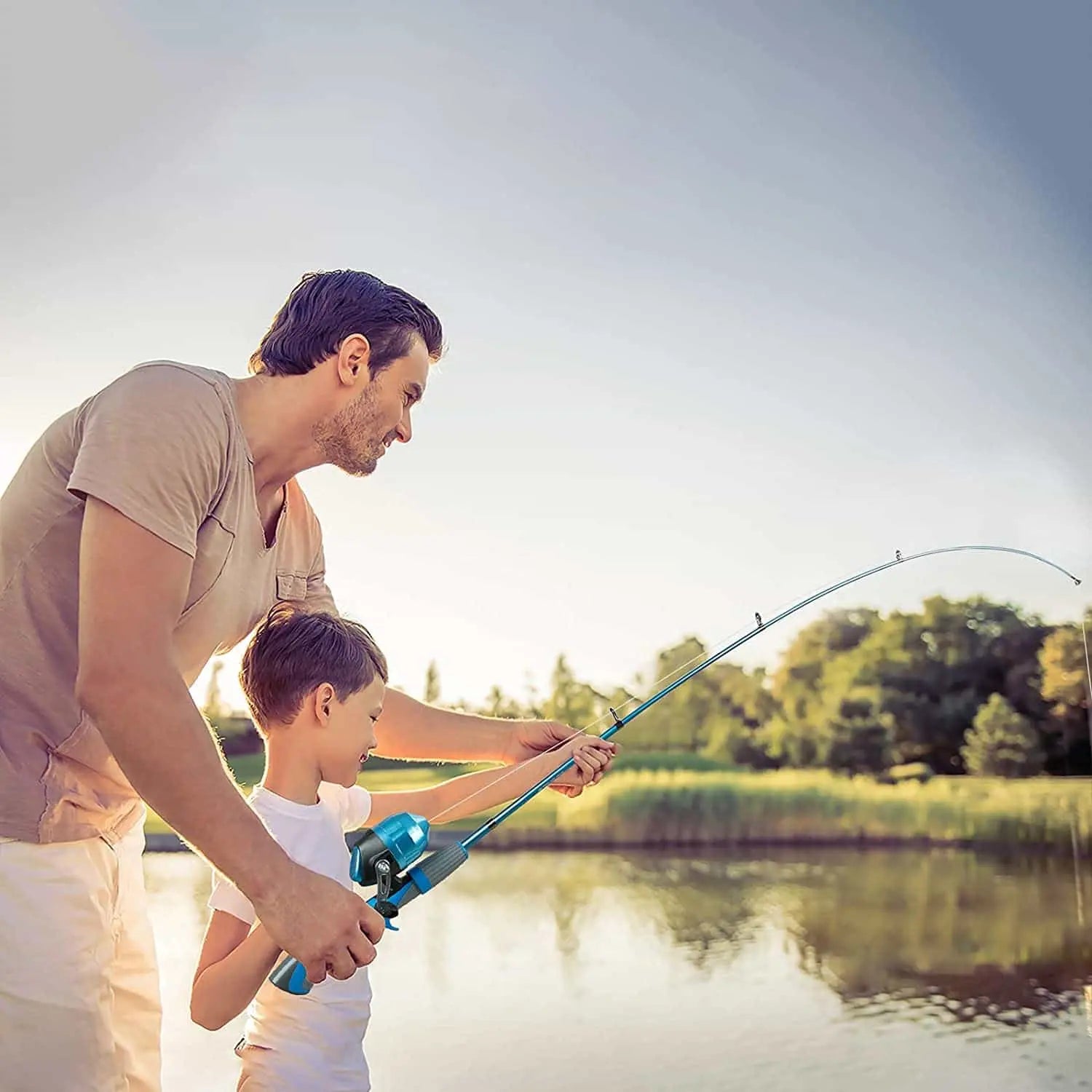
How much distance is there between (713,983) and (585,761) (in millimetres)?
2072

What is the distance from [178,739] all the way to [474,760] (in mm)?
652

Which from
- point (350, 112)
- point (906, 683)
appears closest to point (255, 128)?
point (350, 112)

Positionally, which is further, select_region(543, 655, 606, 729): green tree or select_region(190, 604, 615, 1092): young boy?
select_region(543, 655, 606, 729): green tree

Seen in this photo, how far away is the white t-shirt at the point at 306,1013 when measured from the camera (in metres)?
1.04

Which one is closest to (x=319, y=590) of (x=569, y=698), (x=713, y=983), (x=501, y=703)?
(x=713, y=983)

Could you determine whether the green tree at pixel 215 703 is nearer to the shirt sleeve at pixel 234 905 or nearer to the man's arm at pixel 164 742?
the shirt sleeve at pixel 234 905

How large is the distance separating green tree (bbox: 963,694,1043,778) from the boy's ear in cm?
484

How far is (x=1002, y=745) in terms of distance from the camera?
537cm

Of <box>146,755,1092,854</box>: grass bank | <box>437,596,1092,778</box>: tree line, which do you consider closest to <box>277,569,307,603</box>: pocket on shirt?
<box>146,755,1092,854</box>: grass bank

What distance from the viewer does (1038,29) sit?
3570 mm

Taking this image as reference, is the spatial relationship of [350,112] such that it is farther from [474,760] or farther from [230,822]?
[230,822]

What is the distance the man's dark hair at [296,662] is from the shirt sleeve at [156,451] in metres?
0.31

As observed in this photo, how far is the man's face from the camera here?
3.43 feet

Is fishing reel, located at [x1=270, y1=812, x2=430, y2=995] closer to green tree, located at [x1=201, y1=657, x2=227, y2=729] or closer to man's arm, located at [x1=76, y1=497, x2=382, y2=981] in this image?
man's arm, located at [x1=76, y1=497, x2=382, y2=981]
